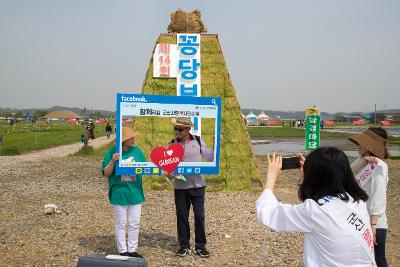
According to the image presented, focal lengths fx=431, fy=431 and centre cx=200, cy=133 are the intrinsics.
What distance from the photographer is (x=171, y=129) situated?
11445mm

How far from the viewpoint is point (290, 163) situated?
3105 millimetres

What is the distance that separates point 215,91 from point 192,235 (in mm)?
4967

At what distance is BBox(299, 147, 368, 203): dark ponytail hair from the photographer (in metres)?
2.56

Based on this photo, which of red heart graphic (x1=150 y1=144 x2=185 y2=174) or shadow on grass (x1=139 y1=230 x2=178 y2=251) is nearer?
red heart graphic (x1=150 y1=144 x2=185 y2=174)

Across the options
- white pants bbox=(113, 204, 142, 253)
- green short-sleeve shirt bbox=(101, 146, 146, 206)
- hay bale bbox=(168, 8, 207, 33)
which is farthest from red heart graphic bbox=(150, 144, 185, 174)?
hay bale bbox=(168, 8, 207, 33)

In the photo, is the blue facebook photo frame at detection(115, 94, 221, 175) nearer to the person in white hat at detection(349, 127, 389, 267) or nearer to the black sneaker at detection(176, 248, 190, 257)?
the black sneaker at detection(176, 248, 190, 257)

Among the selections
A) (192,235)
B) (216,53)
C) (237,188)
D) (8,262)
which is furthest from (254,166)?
(8,262)

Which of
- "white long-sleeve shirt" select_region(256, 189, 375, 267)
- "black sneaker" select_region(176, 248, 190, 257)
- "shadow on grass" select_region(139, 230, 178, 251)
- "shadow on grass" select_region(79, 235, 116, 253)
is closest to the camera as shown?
"white long-sleeve shirt" select_region(256, 189, 375, 267)

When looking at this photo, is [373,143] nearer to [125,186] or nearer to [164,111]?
[164,111]

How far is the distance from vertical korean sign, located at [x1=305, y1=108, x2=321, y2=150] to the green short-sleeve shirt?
271cm

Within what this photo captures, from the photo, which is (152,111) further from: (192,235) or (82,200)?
(82,200)

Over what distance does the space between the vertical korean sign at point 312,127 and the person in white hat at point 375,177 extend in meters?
2.27

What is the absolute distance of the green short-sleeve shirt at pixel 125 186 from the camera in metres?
5.73

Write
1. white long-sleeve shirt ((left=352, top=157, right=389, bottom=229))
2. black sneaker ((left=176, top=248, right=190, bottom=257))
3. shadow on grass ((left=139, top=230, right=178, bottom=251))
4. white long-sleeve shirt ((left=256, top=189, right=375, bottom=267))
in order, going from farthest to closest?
shadow on grass ((left=139, top=230, right=178, bottom=251)), black sneaker ((left=176, top=248, right=190, bottom=257)), white long-sleeve shirt ((left=352, top=157, right=389, bottom=229)), white long-sleeve shirt ((left=256, top=189, right=375, bottom=267))
